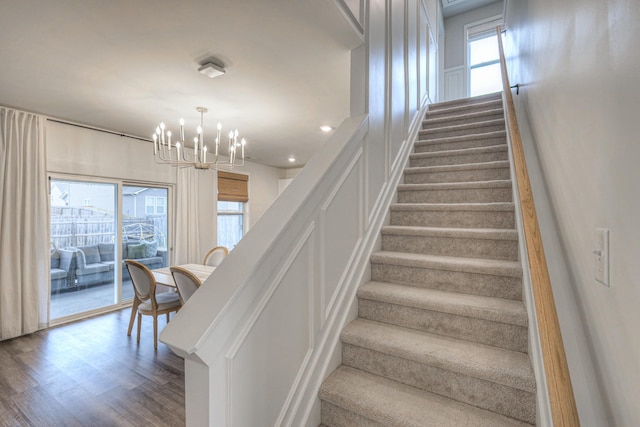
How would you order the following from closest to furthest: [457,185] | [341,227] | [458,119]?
1. [341,227]
2. [457,185]
3. [458,119]

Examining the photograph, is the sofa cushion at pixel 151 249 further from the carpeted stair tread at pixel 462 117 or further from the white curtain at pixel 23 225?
the carpeted stair tread at pixel 462 117

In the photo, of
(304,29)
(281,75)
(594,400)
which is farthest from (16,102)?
(594,400)

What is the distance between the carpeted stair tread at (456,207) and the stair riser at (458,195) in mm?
178

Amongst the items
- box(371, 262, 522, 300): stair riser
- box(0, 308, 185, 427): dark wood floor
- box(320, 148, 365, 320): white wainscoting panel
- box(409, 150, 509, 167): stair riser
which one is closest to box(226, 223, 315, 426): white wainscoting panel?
box(320, 148, 365, 320): white wainscoting panel

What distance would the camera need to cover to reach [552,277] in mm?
1054

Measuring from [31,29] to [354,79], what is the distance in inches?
80.9

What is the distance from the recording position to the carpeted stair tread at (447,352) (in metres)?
1.19

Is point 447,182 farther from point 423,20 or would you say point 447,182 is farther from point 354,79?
point 423,20

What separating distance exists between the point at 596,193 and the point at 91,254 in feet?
17.0

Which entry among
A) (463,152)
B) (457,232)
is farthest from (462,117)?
(457,232)

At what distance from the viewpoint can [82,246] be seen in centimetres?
407

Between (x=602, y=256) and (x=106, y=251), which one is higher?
(x=602, y=256)

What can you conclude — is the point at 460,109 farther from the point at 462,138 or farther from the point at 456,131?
the point at 462,138

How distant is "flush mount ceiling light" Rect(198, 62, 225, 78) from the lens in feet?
7.79
